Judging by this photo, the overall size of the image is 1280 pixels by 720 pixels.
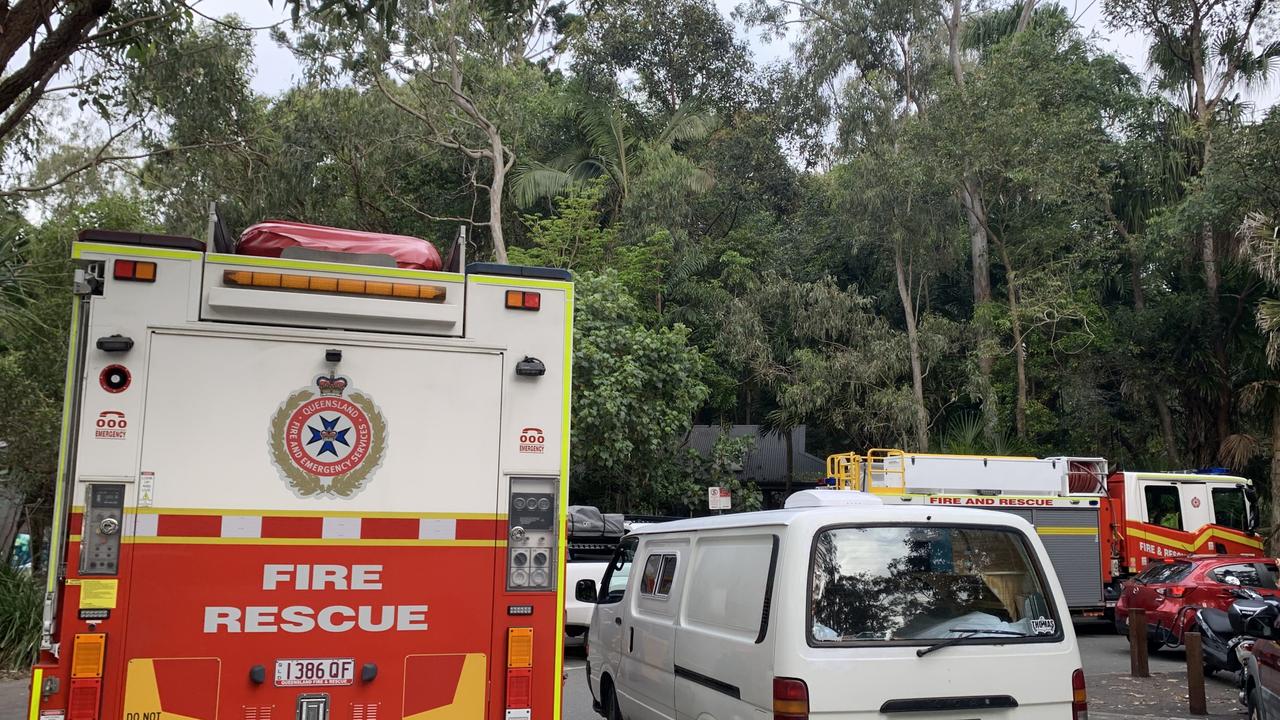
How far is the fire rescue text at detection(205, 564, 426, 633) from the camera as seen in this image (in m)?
5.09

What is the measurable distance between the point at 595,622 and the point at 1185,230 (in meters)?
19.0

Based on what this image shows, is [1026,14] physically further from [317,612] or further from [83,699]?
[83,699]

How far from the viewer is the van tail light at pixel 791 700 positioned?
16.3ft

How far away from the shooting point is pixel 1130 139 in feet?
93.0

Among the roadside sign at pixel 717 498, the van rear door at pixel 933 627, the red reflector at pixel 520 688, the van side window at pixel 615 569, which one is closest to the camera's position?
the van rear door at pixel 933 627

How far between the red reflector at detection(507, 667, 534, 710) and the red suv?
1207 centimetres

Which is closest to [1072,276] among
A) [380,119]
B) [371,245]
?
[380,119]

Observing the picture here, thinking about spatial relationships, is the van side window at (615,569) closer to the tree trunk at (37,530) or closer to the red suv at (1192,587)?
the red suv at (1192,587)

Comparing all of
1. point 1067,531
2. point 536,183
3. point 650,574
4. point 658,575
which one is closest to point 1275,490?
point 1067,531

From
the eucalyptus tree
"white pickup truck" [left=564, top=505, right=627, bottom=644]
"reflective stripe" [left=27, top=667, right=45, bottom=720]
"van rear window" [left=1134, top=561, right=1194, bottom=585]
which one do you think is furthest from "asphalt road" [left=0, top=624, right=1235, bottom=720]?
the eucalyptus tree

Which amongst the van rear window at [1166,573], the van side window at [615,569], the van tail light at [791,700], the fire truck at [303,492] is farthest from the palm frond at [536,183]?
the van tail light at [791,700]

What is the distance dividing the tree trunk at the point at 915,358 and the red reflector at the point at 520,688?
22.9 meters

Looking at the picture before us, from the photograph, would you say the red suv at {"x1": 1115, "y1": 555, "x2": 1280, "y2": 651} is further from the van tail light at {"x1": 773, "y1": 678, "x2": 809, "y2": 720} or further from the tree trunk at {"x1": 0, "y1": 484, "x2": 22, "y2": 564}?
the tree trunk at {"x1": 0, "y1": 484, "x2": 22, "y2": 564}

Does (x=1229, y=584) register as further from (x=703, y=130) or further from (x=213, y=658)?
(x=703, y=130)
